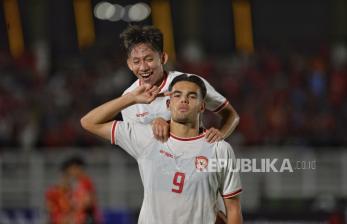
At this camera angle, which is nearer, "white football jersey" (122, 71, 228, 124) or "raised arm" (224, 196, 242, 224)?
"raised arm" (224, 196, 242, 224)

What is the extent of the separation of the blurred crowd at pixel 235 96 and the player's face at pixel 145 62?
9091 mm

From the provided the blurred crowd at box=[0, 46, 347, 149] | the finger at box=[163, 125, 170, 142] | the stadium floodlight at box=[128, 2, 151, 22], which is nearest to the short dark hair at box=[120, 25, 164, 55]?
the finger at box=[163, 125, 170, 142]

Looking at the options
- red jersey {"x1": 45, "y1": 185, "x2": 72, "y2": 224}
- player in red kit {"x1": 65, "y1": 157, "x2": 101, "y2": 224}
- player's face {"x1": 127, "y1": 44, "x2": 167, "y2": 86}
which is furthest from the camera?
red jersey {"x1": 45, "y1": 185, "x2": 72, "y2": 224}

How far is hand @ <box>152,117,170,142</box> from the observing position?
6316 millimetres

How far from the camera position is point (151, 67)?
679 centimetres

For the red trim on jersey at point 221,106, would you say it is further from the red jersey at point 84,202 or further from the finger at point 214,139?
the red jersey at point 84,202

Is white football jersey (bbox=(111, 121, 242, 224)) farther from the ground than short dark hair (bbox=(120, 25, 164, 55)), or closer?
closer

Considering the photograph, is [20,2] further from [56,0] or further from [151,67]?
[151,67]

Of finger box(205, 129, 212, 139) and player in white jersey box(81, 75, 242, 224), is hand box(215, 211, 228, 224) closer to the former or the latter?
player in white jersey box(81, 75, 242, 224)

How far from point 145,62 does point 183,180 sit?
3.03ft

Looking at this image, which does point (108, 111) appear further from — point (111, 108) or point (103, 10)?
point (103, 10)

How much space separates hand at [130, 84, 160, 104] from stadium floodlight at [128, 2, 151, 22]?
18014 mm

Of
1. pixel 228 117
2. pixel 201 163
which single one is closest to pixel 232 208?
pixel 201 163

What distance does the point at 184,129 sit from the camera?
A: 631 cm
